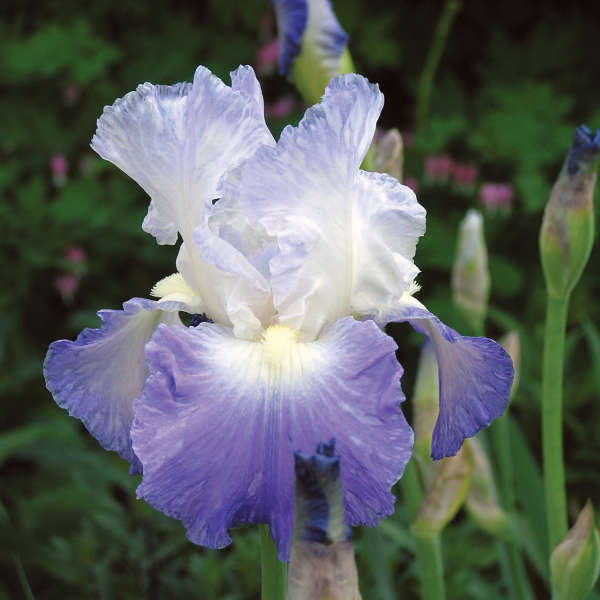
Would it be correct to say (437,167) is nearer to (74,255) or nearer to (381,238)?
(74,255)

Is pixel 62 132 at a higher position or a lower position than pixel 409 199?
lower

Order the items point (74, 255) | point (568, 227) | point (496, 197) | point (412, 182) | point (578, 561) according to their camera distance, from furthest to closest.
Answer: point (496, 197), point (412, 182), point (74, 255), point (568, 227), point (578, 561)

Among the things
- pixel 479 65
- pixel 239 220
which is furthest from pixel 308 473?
pixel 479 65

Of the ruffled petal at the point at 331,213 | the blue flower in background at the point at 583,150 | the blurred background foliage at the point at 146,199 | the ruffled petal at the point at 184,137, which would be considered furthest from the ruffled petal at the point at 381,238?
the blurred background foliage at the point at 146,199

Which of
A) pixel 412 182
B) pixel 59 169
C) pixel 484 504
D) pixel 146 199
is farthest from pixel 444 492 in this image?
pixel 146 199

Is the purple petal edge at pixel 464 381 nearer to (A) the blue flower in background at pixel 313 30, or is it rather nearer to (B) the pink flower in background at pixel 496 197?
(A) the blue flower in background at pixel 313 30

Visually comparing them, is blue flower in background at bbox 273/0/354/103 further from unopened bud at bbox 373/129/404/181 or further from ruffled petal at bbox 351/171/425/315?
ruffled petal at bbox 351/171/425/315

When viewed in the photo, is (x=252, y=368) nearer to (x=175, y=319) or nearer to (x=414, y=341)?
(x=175, y=319)
